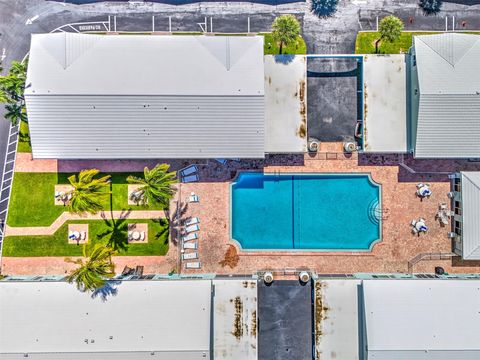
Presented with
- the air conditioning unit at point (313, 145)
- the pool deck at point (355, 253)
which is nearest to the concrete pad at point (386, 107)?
the pool deck at point (355, 253)

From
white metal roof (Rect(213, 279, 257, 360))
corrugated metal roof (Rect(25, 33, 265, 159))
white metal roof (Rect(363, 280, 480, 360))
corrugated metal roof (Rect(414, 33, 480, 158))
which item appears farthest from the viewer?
white metal roof (Rect(213, 279, 257, 360))

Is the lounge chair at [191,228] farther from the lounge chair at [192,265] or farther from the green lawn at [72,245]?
the lounge chair at [192,265]

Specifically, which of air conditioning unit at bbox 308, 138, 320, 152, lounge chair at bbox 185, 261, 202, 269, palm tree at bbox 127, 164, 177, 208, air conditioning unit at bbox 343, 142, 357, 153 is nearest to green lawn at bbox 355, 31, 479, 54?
air conditioning unit at bbox 343, 142, 357, 153

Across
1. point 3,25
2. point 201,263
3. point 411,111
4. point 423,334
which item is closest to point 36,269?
point 201,263

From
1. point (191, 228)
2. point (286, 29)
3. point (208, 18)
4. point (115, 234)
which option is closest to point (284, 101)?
point (286, 29)

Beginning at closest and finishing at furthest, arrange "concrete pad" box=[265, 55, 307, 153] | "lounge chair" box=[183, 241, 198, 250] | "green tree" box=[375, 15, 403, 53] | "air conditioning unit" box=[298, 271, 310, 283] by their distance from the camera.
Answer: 1. "concrete pad" box=[265, 55, 307, 153]
2. "green tree" box=[375, 15, 403, 53]
3. "air conditioning unit" box=[298, 271, 310, 283]
4. "lounge chair" box=[183, 241, 198, 250]

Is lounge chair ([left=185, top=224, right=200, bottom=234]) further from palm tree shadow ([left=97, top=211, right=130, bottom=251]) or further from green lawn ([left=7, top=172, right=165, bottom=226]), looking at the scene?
green lawn ([left=7, top=172, right=165, bottom=226])
